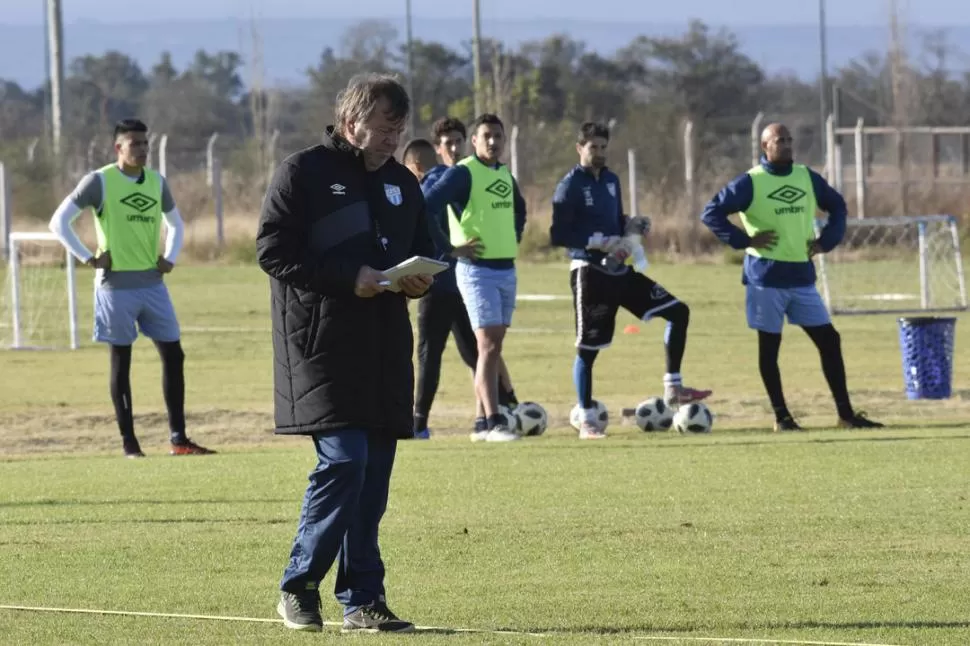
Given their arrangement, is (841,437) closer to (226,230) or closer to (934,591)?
(934,591)

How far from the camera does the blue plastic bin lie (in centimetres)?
1588

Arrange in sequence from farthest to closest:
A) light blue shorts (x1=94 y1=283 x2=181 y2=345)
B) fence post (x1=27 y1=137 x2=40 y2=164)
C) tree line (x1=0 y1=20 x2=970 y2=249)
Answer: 1. tree line (x1=0 y1=20 x2=970 y2=249)
2. fence post (x1=27 y1=137 x2=40 y2=164)
3. light blue shorts (x1=94 y1=283 x2=181 y2=345)

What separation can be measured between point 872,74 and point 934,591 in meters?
68.2

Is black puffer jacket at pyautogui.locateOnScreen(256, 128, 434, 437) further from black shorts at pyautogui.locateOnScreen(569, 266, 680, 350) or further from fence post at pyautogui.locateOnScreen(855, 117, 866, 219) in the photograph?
fence post at pyautogui.locateOnScreen(855, 117, 866, 219)

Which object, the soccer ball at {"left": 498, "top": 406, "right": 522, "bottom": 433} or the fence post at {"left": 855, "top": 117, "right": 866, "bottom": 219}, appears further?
the fence post at {"left": 855, "top": 117, "right": 866, "bottom": 219}

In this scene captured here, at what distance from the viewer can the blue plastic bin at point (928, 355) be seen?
15.9 meters

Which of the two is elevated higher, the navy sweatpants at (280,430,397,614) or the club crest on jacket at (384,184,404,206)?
the club crest on jacket at (384,184,404,206)

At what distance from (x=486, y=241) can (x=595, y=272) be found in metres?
0.82

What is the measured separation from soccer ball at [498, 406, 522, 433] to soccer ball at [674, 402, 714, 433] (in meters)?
1.14

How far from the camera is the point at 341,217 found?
702cm

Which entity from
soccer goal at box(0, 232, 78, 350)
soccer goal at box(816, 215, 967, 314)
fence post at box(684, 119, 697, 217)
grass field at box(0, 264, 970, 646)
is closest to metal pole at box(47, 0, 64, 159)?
soccer goal at box(0, 232, 78, 350)

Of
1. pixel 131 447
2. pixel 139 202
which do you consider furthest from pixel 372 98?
pixel 131 447

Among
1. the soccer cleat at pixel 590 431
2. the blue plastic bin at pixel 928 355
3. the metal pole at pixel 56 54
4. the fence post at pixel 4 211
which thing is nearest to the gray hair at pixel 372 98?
the soccer cleat at pixel 590 431

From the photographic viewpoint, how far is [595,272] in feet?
46.1
